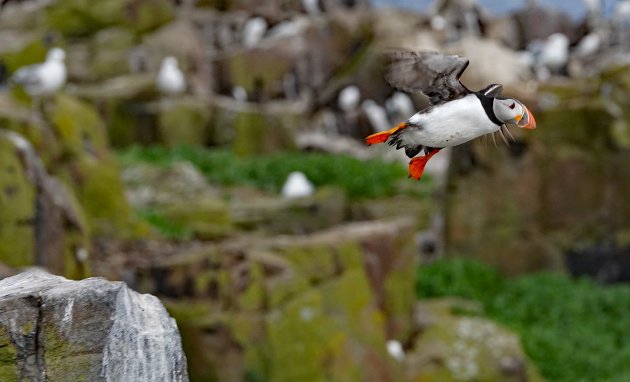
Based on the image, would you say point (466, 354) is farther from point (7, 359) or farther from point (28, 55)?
point (28, 55)

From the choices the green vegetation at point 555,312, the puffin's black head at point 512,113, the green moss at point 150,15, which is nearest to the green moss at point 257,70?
the green moss at point 150,15

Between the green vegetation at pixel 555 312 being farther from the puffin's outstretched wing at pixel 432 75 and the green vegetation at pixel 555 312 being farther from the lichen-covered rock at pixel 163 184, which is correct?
the puffin's outstretched wing at pixel 432 75

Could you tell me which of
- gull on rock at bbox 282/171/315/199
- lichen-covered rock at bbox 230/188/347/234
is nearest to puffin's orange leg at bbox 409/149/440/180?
lichen-covered rock at bbox 230/188/347/234

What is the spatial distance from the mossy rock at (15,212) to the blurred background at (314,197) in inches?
0.5

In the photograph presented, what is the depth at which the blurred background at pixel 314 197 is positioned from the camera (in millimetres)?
6633

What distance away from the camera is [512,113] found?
321 cm

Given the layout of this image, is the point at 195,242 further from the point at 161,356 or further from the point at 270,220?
the point at 161,356

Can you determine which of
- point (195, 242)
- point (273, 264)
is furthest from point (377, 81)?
point (273, 264)

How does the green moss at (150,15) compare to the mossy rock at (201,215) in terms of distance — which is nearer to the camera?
the mossy rock at (201,215)

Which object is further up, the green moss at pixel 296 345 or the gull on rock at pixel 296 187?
the green moss at pixel 296 345

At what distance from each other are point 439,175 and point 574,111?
11.4 feet

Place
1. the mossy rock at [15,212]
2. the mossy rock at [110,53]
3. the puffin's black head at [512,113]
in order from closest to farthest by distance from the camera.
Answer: the puffin's black head at [512,113]
the mossy rock at [15,212]
the mossy rock at [110,53]

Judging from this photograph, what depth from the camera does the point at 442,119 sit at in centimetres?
340

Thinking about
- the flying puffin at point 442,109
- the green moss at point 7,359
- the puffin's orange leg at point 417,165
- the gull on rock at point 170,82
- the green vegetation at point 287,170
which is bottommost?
the green vegetation at point 287,170
